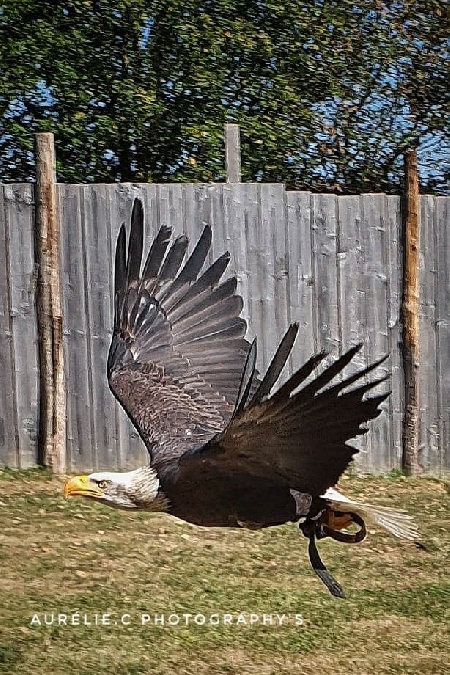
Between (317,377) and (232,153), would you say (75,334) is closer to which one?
(232,153)

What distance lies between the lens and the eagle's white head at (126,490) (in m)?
1.80

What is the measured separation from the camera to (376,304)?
198 inches

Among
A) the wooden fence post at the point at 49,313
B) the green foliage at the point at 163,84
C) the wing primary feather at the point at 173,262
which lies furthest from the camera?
the green foliage at the point at 163,84

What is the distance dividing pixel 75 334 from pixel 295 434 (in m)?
3.28

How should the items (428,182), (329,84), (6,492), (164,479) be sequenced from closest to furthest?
(164,479) < (6,492) < (329,84) < (428,182)

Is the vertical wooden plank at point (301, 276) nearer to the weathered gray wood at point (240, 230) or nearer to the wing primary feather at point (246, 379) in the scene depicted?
the weathered gray wood at point (240, 230)

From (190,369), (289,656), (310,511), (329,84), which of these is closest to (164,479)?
(310,511)

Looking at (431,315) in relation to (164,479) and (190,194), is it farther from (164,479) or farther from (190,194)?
(164,479)

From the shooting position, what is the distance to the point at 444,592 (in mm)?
3838

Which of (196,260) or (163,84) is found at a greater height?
(163,84)

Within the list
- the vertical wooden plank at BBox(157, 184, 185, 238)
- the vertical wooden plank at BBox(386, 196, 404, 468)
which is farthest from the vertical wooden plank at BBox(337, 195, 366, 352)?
the vertical wooden plank at BBox(157, 184, 185, 238)

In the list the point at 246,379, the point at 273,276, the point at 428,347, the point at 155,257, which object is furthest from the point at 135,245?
the point at 428,347

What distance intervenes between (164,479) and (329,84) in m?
5.11

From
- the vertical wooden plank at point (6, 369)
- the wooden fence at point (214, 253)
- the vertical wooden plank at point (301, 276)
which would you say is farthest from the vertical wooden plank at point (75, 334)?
the vertical wooden plank at point (301, 276)
